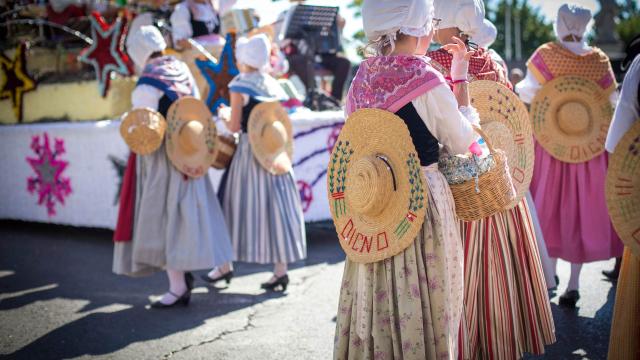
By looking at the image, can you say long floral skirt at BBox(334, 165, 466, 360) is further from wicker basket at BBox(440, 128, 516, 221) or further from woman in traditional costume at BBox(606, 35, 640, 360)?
woman in traditional costume at BBox(606, 35, 640, 360)

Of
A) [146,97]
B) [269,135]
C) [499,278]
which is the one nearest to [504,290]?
[499,278]

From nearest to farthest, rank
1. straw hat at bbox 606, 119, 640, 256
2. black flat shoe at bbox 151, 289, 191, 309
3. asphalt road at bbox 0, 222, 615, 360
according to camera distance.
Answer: straw hat at bbox 606, 119, 640, 256
asphalt road at bbox 0, 222, 615, 360
black flat shoe at bbox 151, 289, 191, 309

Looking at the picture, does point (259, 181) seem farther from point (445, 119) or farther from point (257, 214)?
point (445, 119)

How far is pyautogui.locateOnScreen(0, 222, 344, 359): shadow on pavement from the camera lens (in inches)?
163

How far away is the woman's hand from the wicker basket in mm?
252

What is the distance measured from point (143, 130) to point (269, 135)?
3.31ft

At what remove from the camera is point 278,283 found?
17.0ft

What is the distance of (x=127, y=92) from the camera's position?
7.94 meters

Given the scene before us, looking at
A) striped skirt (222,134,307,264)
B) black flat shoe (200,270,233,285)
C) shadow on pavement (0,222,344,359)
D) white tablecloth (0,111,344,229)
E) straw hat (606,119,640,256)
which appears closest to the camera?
straw hat (606,119,640,256)

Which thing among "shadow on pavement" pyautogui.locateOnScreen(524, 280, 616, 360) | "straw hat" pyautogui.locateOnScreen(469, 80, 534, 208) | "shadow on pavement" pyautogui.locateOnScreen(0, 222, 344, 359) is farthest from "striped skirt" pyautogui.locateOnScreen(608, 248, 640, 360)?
"shadow on pavement" pyautogui.locateOnScreen(0, 222, 344, 359)

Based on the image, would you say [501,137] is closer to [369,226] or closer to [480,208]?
[480,208]

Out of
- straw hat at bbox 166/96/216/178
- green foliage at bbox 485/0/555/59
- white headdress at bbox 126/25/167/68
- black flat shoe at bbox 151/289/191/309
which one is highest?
green foliage at bbox 485/0/555/59

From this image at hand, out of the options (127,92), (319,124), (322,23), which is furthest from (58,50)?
(319,124)

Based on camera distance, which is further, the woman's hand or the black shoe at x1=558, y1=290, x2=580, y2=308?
the black shoe at x1=558, y1=290, x2=580, y2=308
